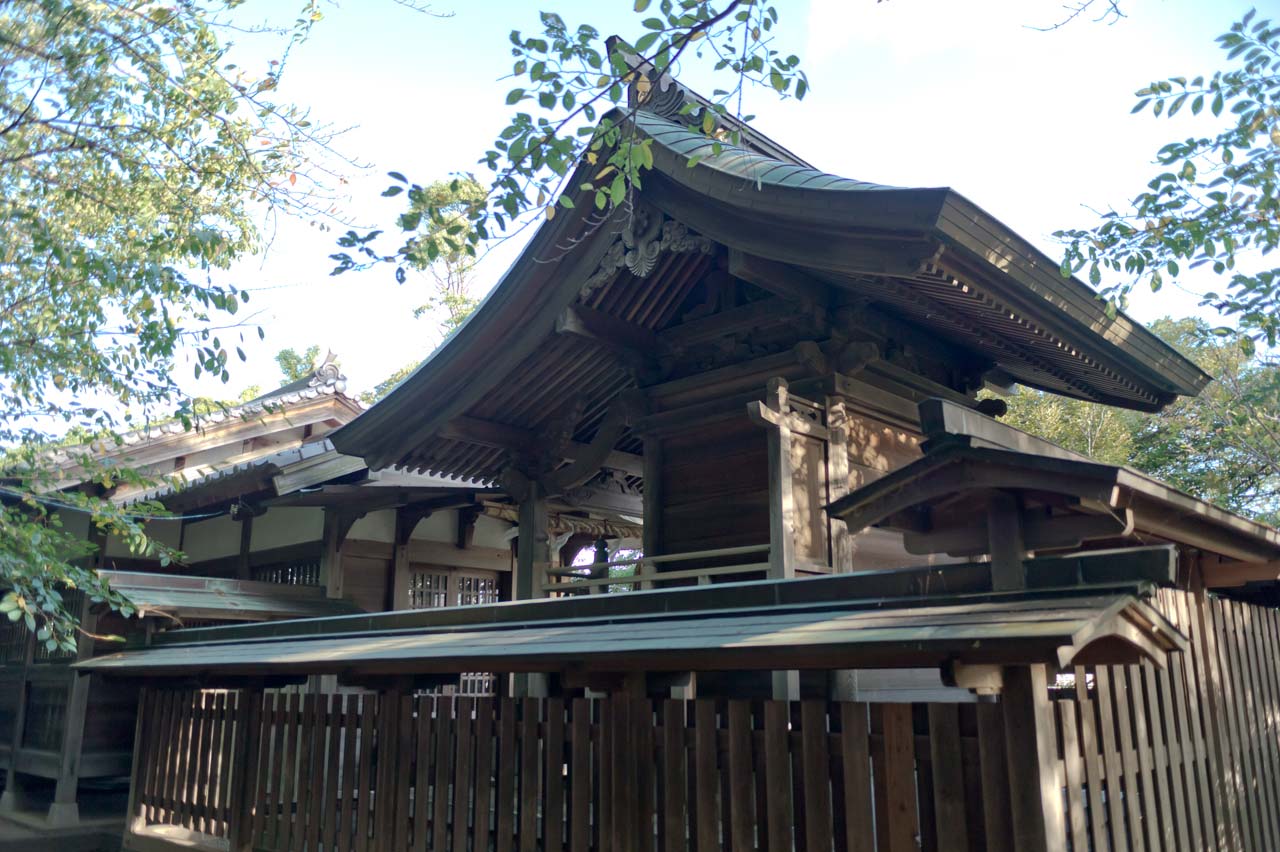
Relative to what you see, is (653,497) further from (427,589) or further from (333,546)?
(427,589)

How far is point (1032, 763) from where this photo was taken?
3736 millimetres

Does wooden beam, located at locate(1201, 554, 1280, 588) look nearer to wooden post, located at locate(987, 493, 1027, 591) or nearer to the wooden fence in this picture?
the wooden fence

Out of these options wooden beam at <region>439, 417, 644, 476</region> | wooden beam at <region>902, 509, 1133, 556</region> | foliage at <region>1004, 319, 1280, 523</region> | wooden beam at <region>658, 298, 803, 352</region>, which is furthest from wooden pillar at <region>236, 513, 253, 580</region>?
foliage at <region>1004, 319, 1280, 523</region>

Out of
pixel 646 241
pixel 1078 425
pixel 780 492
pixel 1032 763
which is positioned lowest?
pixel 1032 763

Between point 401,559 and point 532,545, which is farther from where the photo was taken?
point 401,559

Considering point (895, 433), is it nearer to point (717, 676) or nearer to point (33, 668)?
point (717, 676)

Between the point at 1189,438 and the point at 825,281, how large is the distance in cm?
1372

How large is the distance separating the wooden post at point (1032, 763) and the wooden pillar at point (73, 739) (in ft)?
30.3

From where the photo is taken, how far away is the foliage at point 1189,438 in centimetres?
1598

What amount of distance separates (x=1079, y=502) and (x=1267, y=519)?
1645 cm

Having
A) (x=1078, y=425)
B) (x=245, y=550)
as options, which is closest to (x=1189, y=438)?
(x=1078, y=425)

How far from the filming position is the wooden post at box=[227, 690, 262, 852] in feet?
25.3

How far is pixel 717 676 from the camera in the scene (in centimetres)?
753

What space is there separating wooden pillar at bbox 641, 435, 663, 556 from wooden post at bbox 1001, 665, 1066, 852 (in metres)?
4.70
